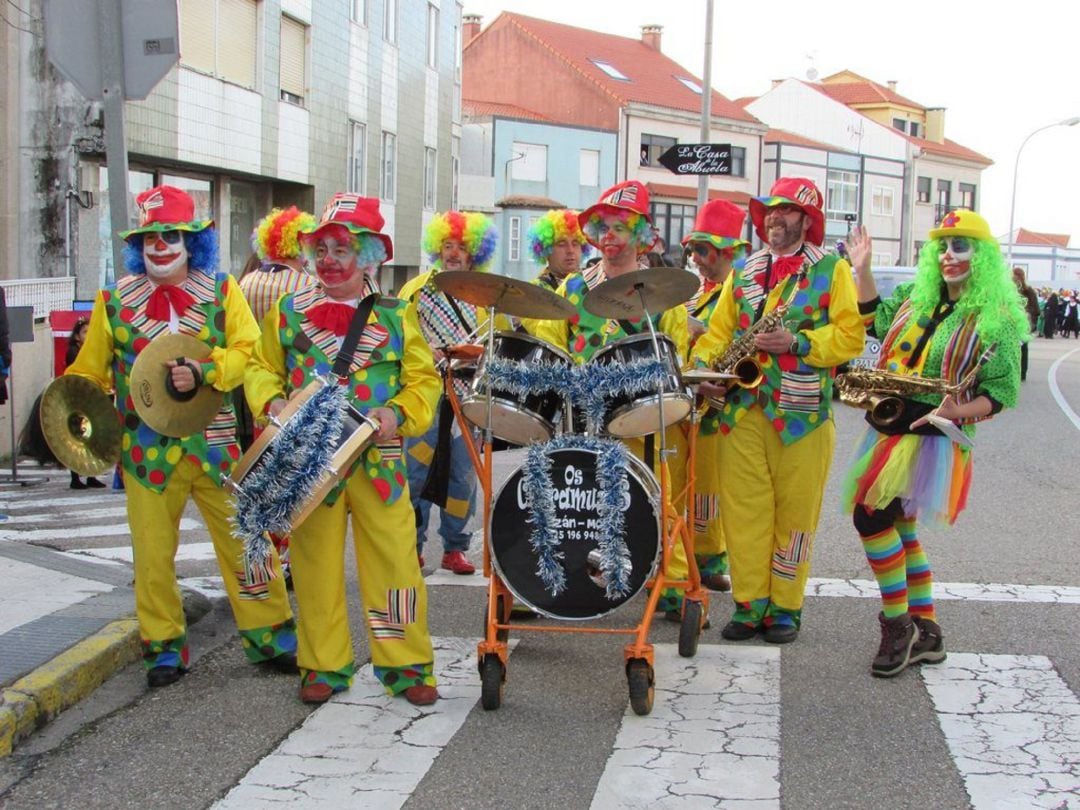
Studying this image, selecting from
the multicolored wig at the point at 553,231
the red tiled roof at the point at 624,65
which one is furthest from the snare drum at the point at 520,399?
the red tiled roof at the point at 624,65

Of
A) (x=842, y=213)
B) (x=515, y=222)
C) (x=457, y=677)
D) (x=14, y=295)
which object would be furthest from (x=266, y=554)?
(x=842, y=213)

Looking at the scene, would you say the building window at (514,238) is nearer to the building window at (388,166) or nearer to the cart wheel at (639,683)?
the building window at (388,166)

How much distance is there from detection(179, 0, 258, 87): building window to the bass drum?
15095 mm

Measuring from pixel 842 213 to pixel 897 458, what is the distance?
53.2 meters

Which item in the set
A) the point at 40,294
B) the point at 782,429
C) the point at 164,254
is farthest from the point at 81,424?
the point at 40,294

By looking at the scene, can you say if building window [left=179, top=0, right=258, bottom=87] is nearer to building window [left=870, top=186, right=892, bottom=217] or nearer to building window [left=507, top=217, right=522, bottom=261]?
building window [left=507, top=217, right=522, bottom=261]

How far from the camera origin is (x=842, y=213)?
5644cm

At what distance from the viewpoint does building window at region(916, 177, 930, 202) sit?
6306cm

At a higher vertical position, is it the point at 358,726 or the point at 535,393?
the point at 535,393

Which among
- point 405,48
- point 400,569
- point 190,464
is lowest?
point 400,569

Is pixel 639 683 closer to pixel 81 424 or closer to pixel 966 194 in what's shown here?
pixel 81 424

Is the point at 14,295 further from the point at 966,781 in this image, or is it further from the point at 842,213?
the point at 842,213

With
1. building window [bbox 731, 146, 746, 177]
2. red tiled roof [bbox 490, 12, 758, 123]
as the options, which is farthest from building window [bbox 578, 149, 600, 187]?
building window [bbox 731, 146, 746, 177]

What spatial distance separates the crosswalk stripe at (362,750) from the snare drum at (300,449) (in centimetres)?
76
